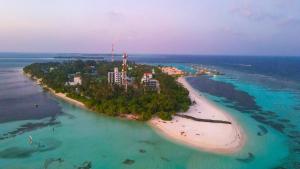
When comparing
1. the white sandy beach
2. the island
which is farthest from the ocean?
the island

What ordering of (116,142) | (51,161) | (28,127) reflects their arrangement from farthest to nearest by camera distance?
(28,127) → (116,142) → (51,161)

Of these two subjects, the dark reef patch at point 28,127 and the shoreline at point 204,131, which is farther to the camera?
the dark reef patch at point 28,127

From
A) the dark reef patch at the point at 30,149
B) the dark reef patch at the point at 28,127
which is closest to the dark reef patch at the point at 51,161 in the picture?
the dark reef patch at the point at 30,149

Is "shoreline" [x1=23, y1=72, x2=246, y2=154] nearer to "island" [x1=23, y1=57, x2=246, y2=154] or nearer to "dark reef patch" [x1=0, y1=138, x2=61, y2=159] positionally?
"island" [x1=23, y1=57, x2=246, y2=154]

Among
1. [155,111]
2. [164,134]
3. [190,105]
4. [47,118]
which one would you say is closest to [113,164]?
[164,134]

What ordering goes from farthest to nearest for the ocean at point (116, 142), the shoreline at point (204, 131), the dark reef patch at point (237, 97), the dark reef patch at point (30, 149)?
1. the dark reef patch at point (237, 97)
2. the shoreline at point (204, 131)
3. the dark reef patch at point (30, 149)
4. the ocean at point (116, 142)

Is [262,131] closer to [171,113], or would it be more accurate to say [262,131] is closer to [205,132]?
[205,132]

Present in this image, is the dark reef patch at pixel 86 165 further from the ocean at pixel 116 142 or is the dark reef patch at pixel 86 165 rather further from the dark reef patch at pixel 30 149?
the dark reef patch at pixel 30 149

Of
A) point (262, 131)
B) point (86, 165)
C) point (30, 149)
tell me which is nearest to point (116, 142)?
point (86, 165)

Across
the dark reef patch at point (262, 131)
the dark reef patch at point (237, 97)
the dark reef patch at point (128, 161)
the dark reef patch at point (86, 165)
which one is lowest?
the dark reef patch at point (86, 165)
